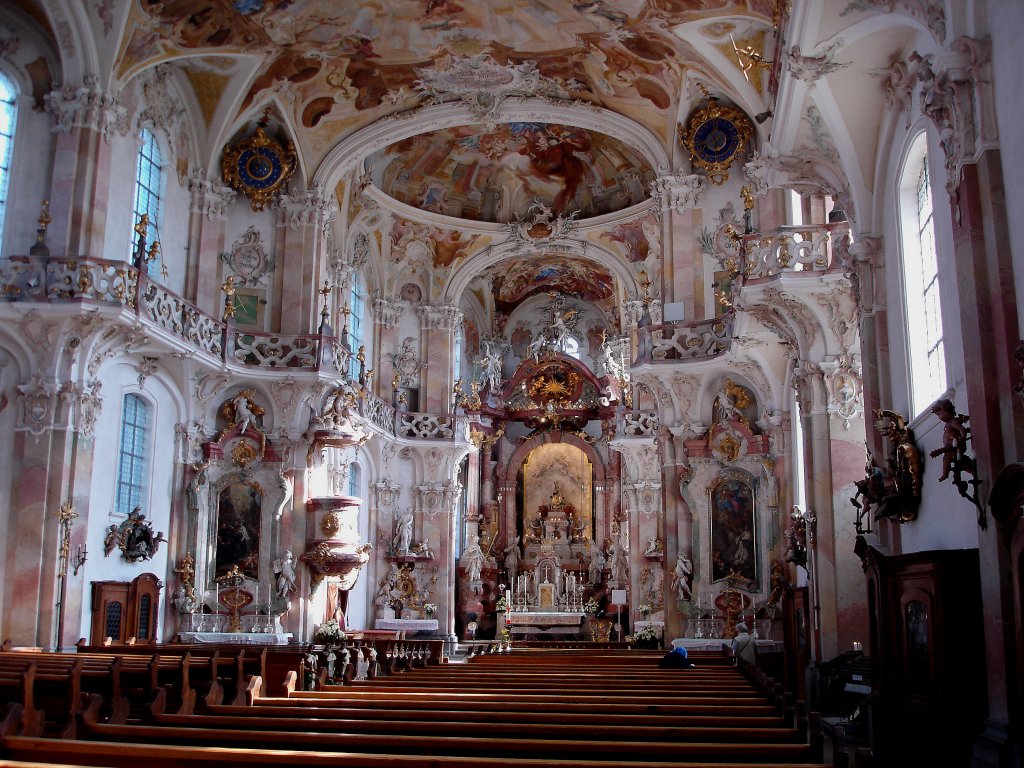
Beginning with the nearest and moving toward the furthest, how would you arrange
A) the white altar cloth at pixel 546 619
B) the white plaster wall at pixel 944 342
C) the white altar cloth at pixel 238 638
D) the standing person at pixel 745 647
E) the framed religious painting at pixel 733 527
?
the white plaster wall at pixel 944 342, the standing person at pixel 745 647, the white altar cloth at pixel 238 638, the framed religious painting at pixel 733 527, the white altar cloth at pixel 546 619

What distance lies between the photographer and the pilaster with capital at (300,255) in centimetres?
2634

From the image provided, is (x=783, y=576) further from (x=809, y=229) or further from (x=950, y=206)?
(x=950, y=206)

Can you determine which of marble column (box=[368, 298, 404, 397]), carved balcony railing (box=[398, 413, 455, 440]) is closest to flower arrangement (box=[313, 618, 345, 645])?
carved balcony railing (box=[398, 413, 455, 440])

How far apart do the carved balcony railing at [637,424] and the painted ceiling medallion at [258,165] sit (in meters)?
13.0

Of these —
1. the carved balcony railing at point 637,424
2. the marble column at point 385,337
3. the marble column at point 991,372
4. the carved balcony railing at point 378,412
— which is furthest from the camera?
the marble column at point 385,337

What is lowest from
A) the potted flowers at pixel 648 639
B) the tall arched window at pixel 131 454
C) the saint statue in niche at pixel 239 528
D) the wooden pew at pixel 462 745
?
the potted flowers at pixel 648 639

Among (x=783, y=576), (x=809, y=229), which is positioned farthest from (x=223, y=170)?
(x=783, y=576)

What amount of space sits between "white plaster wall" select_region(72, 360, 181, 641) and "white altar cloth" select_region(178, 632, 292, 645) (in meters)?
0.56

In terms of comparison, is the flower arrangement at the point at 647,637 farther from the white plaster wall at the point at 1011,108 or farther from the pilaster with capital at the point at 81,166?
the white plaster wall at the point at 1011,108

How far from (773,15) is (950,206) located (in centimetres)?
948

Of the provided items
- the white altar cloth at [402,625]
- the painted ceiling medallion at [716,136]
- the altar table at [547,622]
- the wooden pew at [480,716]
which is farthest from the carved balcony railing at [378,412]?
the wooden pew at [480,716]

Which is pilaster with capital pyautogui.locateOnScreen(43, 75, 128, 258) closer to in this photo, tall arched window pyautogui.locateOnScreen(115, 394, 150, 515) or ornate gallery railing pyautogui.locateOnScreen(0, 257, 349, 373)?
ornate gallery railing pyautogui.locateOnScreen(0, 257, 349, 373)

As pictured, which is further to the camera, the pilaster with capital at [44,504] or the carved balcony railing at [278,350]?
the carved balcony railing at [278,350]

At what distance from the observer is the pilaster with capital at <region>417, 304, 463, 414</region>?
3462 cm
